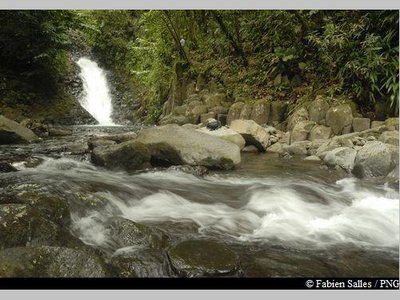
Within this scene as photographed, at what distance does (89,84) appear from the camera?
17141 millimetres

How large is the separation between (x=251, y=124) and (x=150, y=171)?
317 cm

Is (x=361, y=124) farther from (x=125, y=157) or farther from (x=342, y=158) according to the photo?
(x=125, y=157)

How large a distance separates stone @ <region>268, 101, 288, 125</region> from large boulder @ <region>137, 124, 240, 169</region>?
3179 millimetres

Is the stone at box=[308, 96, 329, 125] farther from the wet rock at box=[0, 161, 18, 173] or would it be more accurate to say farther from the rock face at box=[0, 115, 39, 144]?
the rock face at box=[0, 115, 39, 144]

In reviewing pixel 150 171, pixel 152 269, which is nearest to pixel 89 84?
pixel 150 171

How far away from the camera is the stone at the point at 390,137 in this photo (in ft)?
19.9

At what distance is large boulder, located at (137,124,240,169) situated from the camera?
6.09 metres

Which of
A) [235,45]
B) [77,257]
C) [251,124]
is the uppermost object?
[235,45]

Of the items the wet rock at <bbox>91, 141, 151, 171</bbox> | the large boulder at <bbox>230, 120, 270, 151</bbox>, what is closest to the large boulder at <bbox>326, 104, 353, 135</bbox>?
the large boulder at <bbox>230, 120, 270, 151</bbox>

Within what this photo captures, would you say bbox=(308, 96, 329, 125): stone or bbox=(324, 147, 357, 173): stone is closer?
bbox=(324, 147, 357, 173): stone

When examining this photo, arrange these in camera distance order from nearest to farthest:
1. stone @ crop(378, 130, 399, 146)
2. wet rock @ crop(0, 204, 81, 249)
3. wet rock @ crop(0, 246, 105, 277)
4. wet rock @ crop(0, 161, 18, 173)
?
wet rock @ crop(0, 246, 105, 277) < wet rock @ crop(0, 204, 81, 249) < wet rock @ crop(0, 161, 18, 173) < stone @ crop(378, 130, 399, 146)

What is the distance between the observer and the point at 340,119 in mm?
7688

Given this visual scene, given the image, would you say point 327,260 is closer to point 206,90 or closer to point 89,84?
point 206,90

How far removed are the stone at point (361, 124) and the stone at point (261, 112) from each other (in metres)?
2.29
